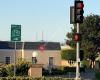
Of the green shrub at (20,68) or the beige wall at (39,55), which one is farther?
the beige wall at (39,55)

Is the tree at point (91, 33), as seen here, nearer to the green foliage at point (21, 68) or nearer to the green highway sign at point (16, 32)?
the green foliage at point (21, 68)

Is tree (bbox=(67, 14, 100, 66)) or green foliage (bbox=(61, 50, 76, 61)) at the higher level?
tree (bbox=(67, 14, 100, 66))

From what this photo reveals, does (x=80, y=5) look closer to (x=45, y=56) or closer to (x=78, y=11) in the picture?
(x=78, y=11)

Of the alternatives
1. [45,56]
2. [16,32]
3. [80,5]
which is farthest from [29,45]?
[80,5]

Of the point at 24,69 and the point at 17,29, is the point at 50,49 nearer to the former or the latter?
the point at 24,69

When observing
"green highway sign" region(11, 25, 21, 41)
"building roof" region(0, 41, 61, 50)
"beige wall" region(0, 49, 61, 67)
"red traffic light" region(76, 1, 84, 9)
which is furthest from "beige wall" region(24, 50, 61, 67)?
"red traffic light" region(76, 1, 84, 9)

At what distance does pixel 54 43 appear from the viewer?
65.3 meters

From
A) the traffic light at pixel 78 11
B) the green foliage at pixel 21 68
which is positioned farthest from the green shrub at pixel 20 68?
the traffic light at pixel 78 11

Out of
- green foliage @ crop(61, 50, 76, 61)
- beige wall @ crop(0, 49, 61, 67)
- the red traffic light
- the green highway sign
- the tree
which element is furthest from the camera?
the tree

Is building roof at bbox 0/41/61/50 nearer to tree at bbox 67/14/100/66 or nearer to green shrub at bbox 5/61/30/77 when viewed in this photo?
tree at bbox 67/14/100/66

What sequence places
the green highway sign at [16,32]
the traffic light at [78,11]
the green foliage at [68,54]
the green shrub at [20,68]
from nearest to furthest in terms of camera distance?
1. the traffic light at [78,11]
2. the green highway sign at [16,32]
3. the green shrub at [20,68]
4. the green foliage at [68,54]

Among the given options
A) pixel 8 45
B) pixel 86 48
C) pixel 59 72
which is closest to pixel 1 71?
pixel 59 72

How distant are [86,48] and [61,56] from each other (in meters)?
3.80

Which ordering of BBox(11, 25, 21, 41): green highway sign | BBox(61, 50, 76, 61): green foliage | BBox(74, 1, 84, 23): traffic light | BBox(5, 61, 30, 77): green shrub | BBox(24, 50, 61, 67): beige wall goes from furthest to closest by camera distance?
1. BBox(61, 50, 76, 61): green foliage
2. BBox(24, 50, 61, 67): beige wall
3. BBox(5, 61, 30, 77): green shrub
4. BBox(11, 25, 21, 41): green highway sign
5. BBox(74, 1, 84, 23): traffic light
